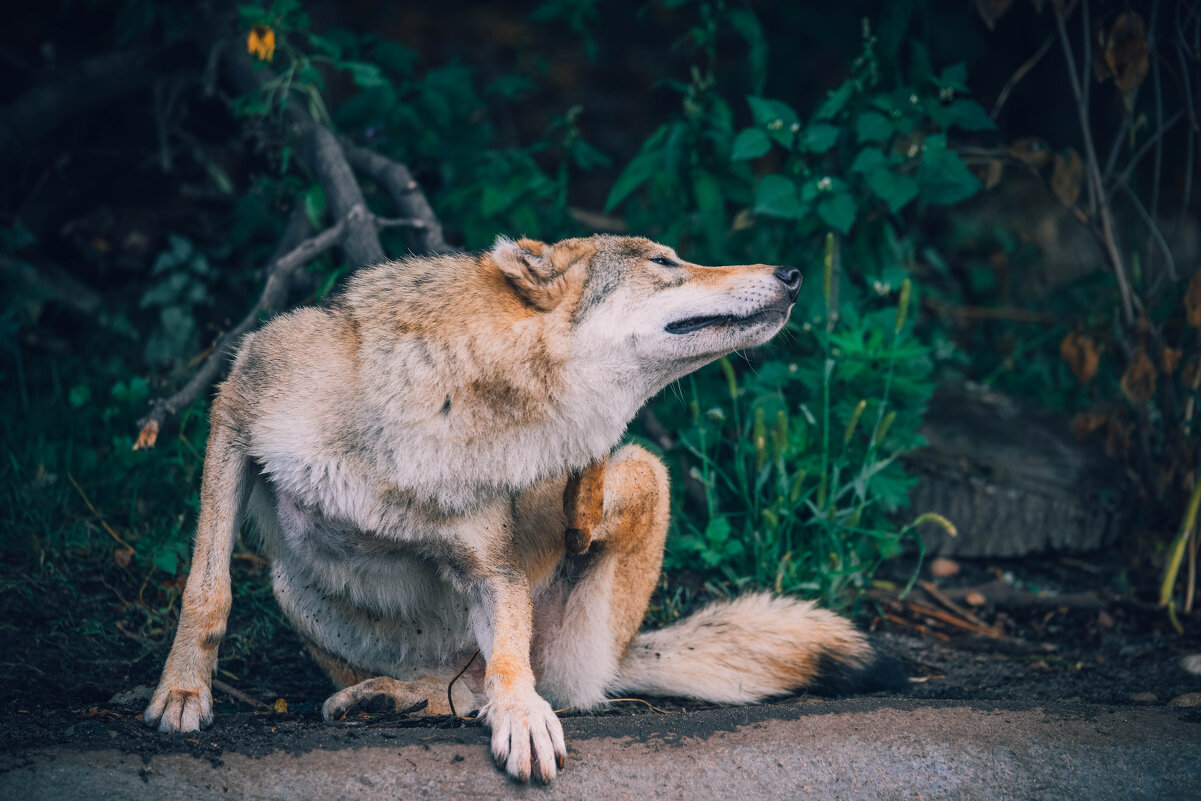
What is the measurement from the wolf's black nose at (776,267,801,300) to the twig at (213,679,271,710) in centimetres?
207

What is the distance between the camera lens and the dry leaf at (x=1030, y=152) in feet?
13.4

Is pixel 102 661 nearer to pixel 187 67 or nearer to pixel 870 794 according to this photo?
pixel 870 794

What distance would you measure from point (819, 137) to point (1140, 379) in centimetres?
174

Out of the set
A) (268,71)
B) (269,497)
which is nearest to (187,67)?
(268,71)

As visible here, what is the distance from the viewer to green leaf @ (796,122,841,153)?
13.0ft

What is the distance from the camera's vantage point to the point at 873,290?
423 centimetres

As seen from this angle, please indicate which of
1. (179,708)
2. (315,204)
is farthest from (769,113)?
(179,708)

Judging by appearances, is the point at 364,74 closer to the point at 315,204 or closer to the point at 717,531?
the point at 315,204

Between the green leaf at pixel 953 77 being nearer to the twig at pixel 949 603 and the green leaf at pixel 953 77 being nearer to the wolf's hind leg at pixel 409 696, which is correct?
the twig at pixel 949 603

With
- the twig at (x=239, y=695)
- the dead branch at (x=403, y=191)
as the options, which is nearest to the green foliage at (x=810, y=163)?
the dead branch at (x=403, y=191)

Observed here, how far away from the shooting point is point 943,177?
3816 millimetres

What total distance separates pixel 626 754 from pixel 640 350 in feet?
3.65

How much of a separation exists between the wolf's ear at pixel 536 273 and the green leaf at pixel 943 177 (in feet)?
5.85

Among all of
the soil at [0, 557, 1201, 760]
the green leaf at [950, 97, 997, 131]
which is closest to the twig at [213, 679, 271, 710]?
the soil at [0, 557, 1201, 760]
